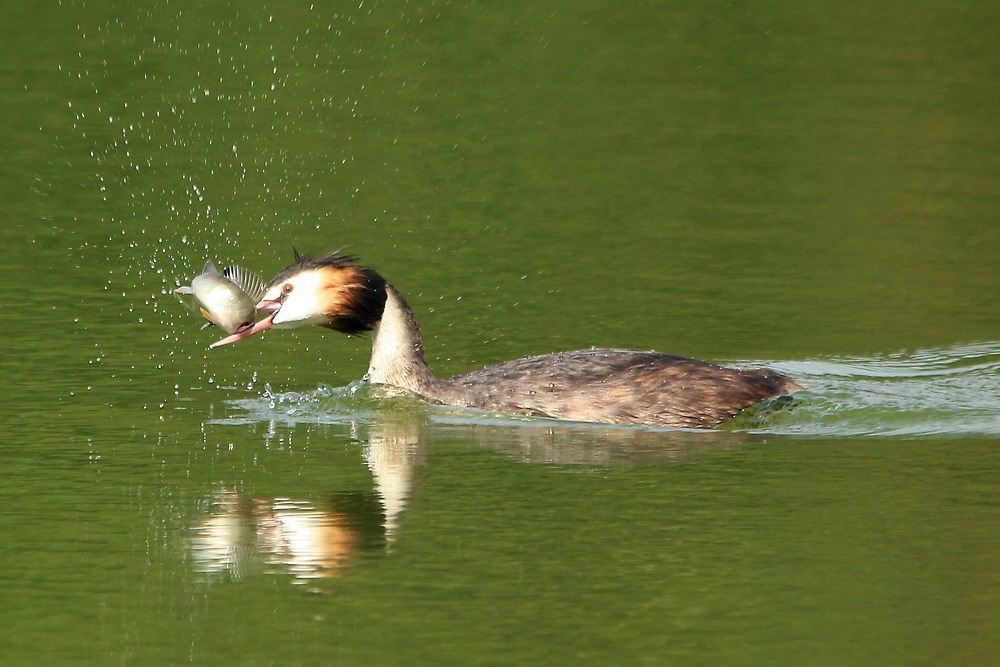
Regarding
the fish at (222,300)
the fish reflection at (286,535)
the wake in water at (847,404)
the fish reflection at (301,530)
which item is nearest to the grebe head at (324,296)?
the fish at (222,300)

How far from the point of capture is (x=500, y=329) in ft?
48.1

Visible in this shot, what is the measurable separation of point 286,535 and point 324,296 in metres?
3.63

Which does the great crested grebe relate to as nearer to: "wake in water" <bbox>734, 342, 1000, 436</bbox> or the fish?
the fish

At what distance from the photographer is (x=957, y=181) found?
20188 mm

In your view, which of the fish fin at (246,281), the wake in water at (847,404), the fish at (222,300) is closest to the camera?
the fish at (222,300)

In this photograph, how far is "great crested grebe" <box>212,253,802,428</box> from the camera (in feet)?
39.8

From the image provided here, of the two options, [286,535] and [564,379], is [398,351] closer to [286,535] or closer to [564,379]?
[564,379]

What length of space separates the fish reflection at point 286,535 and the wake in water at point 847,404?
225 centimetres

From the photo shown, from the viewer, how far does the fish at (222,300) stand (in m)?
11.5

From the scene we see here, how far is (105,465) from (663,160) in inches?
471

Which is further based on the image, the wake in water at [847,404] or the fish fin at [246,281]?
the fish fin at [246,281]

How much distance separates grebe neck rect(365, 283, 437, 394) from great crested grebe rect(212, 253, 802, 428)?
5cm

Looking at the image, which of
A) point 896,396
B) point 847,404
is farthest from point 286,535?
point 896,396

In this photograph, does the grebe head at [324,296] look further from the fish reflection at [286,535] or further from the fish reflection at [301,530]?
the fish reflection at [286,535]
